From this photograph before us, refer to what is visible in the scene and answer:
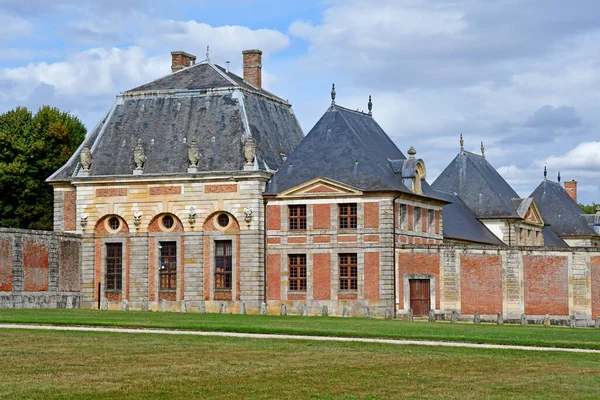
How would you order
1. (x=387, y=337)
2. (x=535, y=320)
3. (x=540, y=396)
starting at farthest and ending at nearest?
(x=535, y=320) → (x=387, y=337) → (x=540, y=396)

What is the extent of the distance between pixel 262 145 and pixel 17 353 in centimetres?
3097

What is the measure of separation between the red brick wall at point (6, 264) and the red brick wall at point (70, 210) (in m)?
7.94

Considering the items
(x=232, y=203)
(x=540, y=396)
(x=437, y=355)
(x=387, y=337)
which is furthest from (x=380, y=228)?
(x=540, y=396)

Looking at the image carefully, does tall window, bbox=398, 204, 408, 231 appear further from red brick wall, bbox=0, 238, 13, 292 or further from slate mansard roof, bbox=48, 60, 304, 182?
red brick wall, bbox=0, 238, 13, 292

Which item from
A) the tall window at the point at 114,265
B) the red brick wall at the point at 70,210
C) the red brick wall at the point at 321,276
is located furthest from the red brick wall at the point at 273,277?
the red brick wall at the point at 70,210

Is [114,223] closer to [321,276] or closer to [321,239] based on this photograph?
[321,239]

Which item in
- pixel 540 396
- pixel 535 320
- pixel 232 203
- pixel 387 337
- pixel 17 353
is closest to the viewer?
pixel 540 396

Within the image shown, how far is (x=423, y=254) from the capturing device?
51312 millimetres

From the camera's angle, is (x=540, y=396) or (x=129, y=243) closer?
(x=540, y=396)

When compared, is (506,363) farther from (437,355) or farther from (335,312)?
(335,312)

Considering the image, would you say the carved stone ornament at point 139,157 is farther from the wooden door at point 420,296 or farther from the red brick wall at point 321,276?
the wooden door at point 420,296

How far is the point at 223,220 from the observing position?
53750 mm

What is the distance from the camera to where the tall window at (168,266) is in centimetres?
5428

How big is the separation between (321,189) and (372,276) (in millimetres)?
4390
